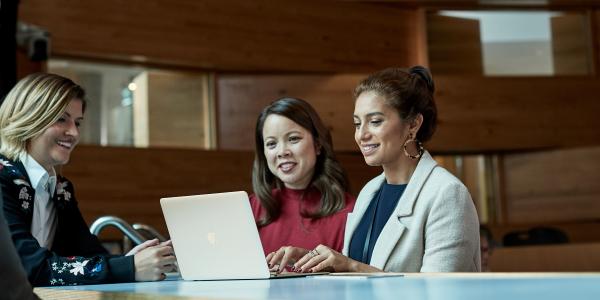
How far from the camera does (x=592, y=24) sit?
34.4 ft

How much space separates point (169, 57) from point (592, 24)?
211 inches

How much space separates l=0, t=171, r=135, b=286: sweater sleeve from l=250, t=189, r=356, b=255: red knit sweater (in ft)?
3.48

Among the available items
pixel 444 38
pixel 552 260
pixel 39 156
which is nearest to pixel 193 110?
pixel 444 38

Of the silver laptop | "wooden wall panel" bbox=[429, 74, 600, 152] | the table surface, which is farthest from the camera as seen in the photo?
"wooden wall panel" bbox=[429, 74, 600, 152]

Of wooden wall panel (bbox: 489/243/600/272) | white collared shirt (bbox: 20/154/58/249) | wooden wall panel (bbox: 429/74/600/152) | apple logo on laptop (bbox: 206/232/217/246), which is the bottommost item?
wooden wall panel (bbox: 489/243/600/272)

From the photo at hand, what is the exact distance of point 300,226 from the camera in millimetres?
3541

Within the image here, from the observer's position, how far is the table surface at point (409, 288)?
1439 mm

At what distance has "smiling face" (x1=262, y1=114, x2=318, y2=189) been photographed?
355 cm

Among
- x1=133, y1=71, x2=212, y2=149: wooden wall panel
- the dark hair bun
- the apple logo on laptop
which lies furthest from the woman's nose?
x1=133, y1=71, x2=212, y2=149: wooden wall panel

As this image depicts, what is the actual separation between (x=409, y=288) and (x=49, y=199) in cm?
153

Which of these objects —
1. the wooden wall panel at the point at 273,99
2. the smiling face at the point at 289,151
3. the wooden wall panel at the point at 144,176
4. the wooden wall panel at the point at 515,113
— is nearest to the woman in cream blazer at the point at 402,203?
the smiling face at the point at 289,151

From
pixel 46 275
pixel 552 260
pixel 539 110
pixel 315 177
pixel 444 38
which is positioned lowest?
pixel 552 260

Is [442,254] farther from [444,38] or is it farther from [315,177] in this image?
[444,38]

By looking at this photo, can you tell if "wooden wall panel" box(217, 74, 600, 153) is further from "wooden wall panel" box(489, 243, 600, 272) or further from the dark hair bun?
the dark hair bun
